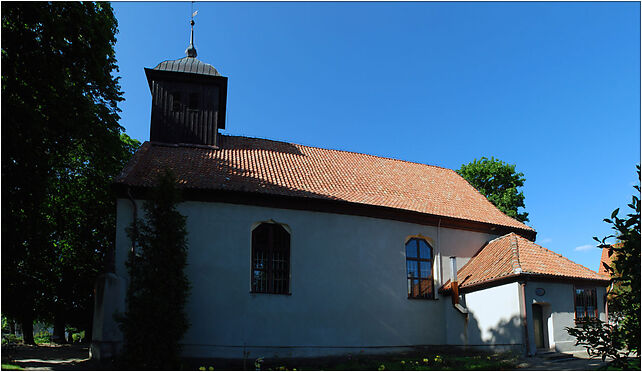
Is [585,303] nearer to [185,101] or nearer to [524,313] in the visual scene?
[524,313]

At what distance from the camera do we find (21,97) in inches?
511

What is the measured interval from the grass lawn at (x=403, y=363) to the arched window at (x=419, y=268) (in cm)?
263

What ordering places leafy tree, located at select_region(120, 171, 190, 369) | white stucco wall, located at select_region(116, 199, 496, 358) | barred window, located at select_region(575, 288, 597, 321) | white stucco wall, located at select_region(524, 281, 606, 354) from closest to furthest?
leafy tree, located at select_region(120, 171, 190, 369)
white stucco wall, located at select_region(116, 199, 496, 358)
white stucco wall, located at select_region(524, 281, 606, 354)
barred window, located at select_region(575, 288, 597, 321)

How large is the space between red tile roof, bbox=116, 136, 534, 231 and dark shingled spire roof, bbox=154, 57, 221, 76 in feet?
9.58

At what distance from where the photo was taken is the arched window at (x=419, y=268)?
17922 millimetres

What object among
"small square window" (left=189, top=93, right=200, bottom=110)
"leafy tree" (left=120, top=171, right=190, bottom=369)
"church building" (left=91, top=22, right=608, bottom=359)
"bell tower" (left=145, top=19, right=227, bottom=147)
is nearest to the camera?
"leafy tree" (left=120, top=171, right=190, bottom=369)

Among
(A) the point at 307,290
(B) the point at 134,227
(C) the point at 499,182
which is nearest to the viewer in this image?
(B) the point at 134,227

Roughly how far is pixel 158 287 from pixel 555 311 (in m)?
12.9

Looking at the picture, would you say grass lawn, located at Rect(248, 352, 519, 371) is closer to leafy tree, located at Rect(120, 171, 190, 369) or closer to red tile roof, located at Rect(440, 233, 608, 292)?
red tile roof, located at Rect(440, 233, 608, 292)

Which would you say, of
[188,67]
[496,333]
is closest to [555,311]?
[496,333]

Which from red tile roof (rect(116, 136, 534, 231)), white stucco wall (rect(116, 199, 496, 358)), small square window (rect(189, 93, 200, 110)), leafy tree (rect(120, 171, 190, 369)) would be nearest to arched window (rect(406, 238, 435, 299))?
white stucco wall (rect(116, 199, 496, 358))

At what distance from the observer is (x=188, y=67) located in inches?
789

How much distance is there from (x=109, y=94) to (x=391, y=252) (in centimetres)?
1294

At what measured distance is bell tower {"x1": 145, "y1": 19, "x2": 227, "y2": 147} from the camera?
19125 millimetres
